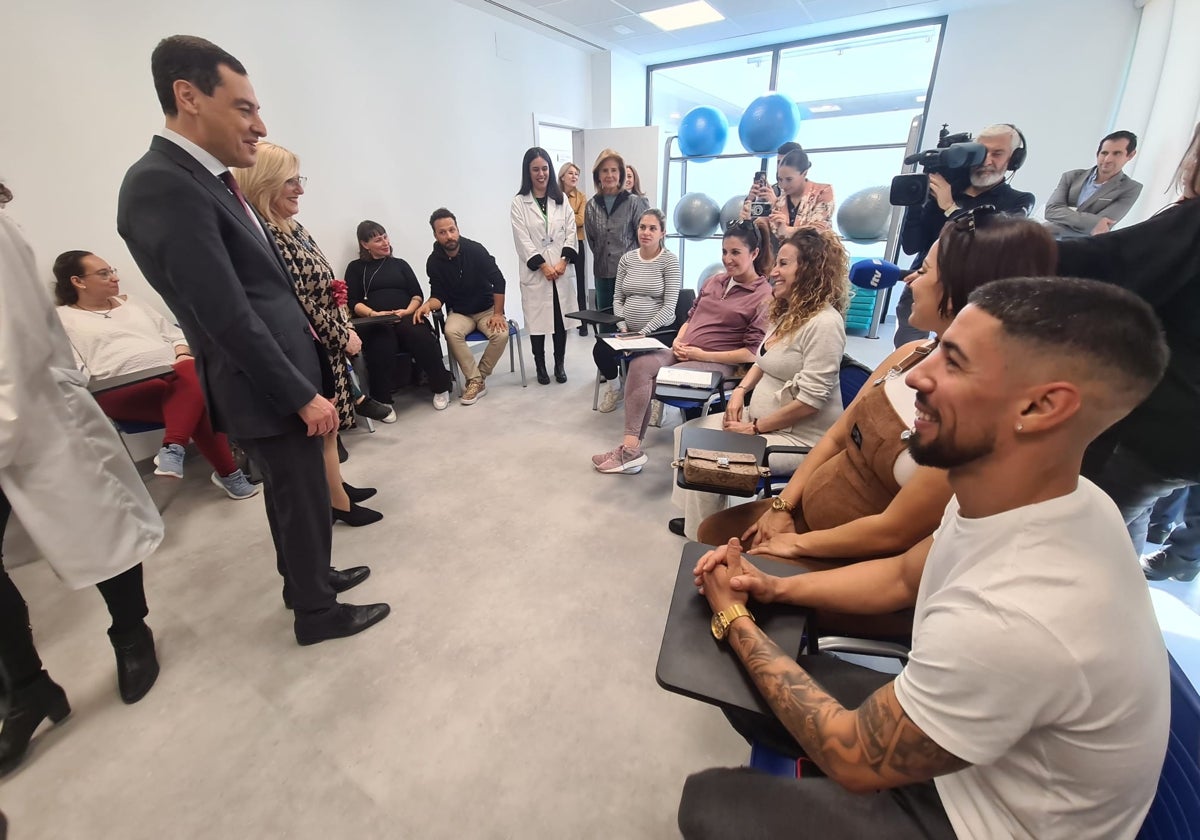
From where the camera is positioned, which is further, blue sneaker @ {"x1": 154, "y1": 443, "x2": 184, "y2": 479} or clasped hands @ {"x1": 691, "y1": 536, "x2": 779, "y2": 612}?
blue sneaker @ {"x1": 154, "y1": 443, "x2": 184, "y2": 479}

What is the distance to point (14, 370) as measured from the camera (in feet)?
3.67

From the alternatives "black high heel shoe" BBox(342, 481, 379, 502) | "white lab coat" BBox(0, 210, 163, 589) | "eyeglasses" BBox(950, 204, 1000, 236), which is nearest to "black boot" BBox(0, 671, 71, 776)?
"white lab coat" BBox(0, 210, 163, 589)

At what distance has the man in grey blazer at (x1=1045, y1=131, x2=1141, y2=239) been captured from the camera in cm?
333

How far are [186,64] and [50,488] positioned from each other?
108 centimetres

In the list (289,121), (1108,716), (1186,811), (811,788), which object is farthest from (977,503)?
(289,121)

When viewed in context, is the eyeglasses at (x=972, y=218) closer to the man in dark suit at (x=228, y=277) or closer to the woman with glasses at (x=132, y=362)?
the man in dark suit at (x=228, y=277)

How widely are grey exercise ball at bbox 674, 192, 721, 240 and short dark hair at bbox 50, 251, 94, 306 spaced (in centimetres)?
484

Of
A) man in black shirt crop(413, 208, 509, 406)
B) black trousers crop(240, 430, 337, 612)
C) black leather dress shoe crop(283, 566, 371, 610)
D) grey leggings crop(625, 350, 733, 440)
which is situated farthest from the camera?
man in black shirt crop(413, 208, 509, 406)

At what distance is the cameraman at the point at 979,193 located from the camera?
2.22 m

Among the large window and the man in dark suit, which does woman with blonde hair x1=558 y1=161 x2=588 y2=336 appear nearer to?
the large window

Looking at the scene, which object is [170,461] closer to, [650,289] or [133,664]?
[133,664]

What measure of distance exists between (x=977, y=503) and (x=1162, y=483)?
1248mm

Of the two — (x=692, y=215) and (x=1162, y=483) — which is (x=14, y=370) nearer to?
(x=1162, y=483)

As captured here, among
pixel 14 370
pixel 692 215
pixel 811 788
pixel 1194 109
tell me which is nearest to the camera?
pixel 811 788
